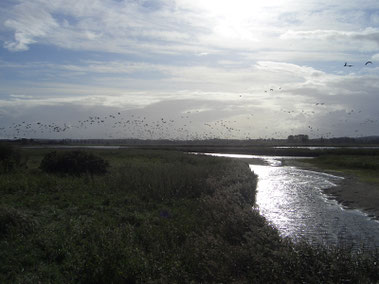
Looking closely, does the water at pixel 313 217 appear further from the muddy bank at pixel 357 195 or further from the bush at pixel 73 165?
the bush at pixel 73 165

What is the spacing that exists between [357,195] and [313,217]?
814 centimetres

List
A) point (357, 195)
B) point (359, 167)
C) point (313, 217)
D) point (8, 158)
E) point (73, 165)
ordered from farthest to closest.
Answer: point (359, 167) → point (8, 158) → point (73, 165) → point (357, 195) → point (313, 217)

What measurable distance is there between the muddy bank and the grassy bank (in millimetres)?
9700

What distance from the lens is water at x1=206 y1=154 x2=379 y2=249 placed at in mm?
12672

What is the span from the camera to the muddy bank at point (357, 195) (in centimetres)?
1921

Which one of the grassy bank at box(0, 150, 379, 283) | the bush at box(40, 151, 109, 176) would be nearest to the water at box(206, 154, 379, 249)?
the grassy bank at box(0, 150, 379, 283)

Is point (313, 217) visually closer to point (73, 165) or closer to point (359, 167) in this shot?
point (73, 165)

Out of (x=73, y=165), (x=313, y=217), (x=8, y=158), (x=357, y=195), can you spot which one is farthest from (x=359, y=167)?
(x=8, y=158)

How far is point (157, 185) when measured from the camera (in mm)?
18328

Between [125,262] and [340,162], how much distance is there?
4201cm

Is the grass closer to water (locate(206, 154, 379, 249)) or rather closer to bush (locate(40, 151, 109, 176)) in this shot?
water (locate(206, 154, 379, 249))

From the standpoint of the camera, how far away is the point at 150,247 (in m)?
9.50

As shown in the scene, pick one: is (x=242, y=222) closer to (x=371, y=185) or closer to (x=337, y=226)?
(x=337, y=226)

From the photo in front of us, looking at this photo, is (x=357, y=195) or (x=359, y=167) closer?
(x=357, y=195)
